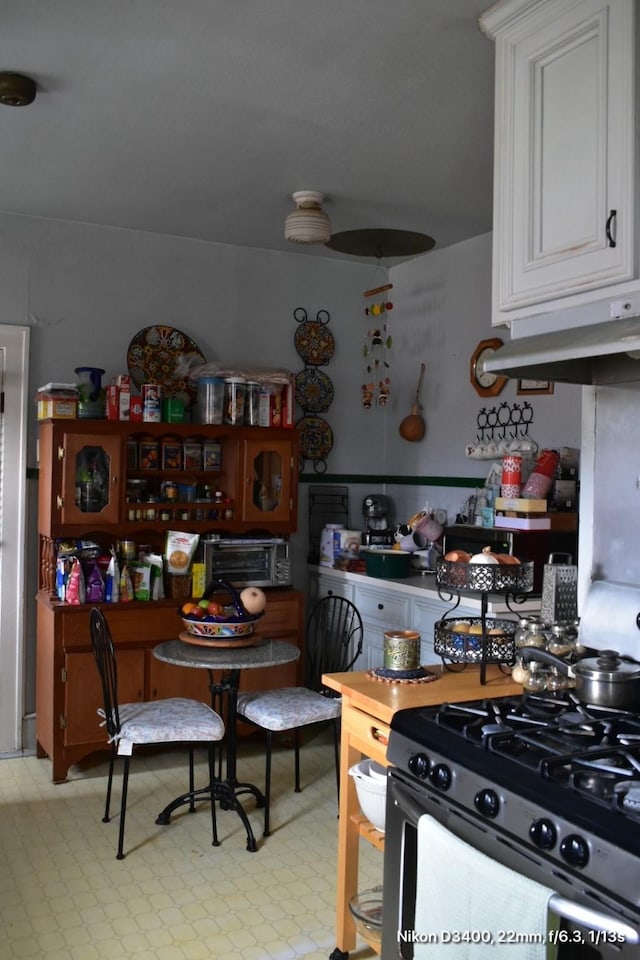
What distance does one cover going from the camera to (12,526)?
14.4 feet

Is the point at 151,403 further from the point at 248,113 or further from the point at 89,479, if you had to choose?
the point at 248,113

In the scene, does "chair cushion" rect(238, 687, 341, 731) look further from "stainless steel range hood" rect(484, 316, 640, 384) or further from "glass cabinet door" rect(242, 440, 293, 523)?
"stainless steel range hood" rect(484, 316, 640, 384)

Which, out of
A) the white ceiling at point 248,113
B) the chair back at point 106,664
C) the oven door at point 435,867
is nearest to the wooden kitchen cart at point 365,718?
the oven door at point 435,867

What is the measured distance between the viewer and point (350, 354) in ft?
17.3

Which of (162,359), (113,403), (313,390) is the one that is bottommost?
(113,403)

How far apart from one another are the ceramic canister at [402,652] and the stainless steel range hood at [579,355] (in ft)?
2.61

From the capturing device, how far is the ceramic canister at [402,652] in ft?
8.15

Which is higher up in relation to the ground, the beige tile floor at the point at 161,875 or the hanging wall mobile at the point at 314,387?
the hanging wall mobile at the point at 314,387

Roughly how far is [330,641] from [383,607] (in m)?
0.64

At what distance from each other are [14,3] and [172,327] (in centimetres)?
243

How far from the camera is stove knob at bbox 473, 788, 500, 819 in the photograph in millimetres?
1675

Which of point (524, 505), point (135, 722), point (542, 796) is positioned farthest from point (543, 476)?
point (542, 796)

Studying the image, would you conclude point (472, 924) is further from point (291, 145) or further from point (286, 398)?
point (286, 398)

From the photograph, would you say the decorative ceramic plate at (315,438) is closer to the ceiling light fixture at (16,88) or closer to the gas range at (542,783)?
the ceiling light fixture at (16,88)
